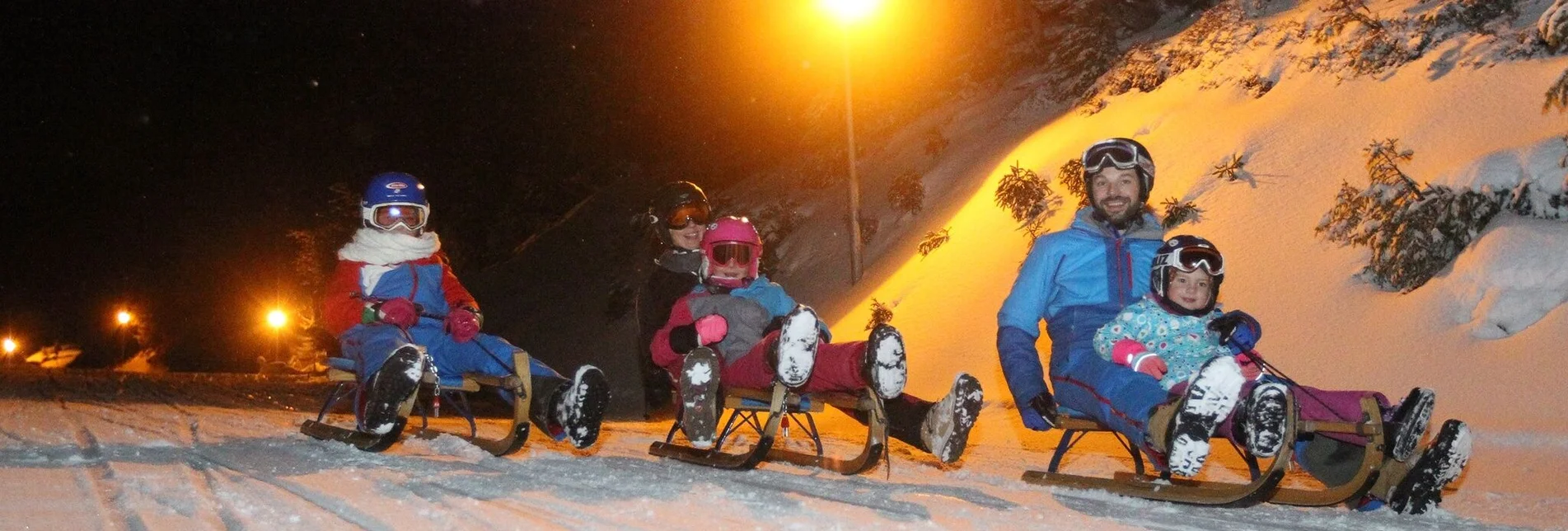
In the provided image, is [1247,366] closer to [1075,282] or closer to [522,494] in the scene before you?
[1075,282]

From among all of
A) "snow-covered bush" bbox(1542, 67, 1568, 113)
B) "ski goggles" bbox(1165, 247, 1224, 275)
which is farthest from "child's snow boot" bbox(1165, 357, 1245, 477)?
"snow-covered bush" bbox(1542, 67, 1568, 113)

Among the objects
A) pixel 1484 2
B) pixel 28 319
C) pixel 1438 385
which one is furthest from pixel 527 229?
pixel 28 319

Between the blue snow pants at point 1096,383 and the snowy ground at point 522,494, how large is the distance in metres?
0.32

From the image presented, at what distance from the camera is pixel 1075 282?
502 cm

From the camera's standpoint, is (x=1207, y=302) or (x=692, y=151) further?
(x=692, y=151)

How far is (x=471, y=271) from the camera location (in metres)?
30.0

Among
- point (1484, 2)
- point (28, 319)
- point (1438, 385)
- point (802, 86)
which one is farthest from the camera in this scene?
point (28, 319)

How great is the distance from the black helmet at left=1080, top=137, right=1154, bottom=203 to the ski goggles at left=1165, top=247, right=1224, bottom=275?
0.73m

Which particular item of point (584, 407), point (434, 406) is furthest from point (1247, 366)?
point (434, 406)

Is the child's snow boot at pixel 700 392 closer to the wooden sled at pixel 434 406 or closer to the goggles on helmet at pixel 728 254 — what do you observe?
the goggles on helmet at pixel 728 254

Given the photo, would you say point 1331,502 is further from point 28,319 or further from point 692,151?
point 28,319

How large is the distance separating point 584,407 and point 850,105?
32.7 feet

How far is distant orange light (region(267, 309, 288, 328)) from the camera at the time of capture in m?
33.5

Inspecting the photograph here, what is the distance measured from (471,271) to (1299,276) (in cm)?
2419
